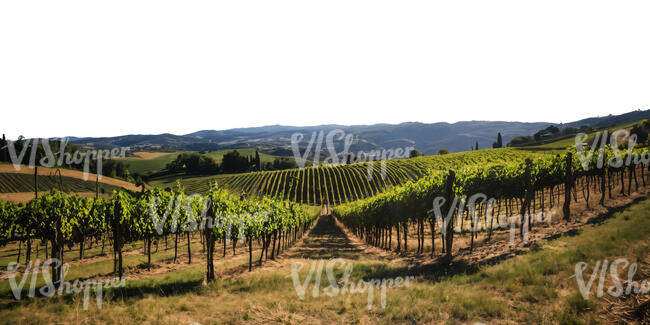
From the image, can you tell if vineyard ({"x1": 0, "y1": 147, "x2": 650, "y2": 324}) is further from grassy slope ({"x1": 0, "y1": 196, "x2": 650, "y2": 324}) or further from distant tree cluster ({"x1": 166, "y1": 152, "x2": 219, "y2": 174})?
distant tree cluster ({"x1": 166, "y1": 152, "x2": 219, "y2": 174})

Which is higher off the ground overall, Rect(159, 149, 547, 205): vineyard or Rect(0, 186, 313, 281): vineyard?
Rect(0, 186, 313, 281): vineyard

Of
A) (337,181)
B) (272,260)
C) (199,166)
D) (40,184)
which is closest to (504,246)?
(272,260)

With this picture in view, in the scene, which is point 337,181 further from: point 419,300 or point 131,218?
point 419,300

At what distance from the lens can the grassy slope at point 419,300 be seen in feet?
25.8

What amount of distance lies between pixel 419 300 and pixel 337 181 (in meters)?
72.4

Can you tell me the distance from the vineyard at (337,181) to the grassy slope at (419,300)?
187 feet

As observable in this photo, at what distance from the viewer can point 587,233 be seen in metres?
12.6

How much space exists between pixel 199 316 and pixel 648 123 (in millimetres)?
98527

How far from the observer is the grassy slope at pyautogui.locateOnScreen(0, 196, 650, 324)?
25.8 ft

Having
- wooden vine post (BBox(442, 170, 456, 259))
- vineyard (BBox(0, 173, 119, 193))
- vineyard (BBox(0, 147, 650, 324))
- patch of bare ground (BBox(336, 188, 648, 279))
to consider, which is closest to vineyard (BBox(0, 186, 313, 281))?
vineyard (BBox(0, 147, 650, 324))

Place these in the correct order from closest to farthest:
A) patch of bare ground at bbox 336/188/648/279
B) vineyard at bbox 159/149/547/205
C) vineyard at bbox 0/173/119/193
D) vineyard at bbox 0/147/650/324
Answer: vineyard at bbox 0/147/650/324
patch of bare ground at bbox 336/188/648/279
vineyard at bbox 0/173/119/193
vineyard at bbox 159/149/547/205

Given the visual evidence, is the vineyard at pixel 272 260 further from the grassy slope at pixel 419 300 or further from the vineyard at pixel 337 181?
the vineyard at pixel 337 181

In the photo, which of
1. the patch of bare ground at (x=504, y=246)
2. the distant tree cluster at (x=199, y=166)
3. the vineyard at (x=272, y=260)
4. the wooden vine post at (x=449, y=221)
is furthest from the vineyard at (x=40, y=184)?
the wooden vine post at (x=449, y=221)

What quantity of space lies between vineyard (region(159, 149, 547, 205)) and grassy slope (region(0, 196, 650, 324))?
5704cm
